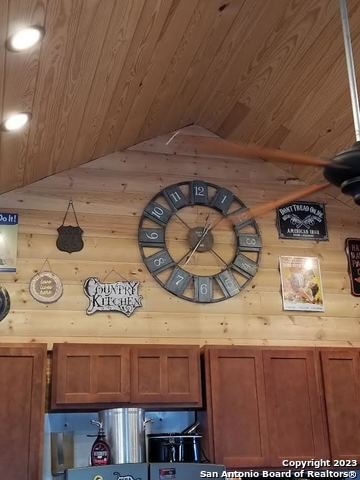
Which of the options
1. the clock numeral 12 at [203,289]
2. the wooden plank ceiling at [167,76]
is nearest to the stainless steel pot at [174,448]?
the clock numeral 12 at [203,289]

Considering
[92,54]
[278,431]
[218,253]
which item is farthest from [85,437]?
[92,54]

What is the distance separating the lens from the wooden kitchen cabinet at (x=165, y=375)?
13.1ft

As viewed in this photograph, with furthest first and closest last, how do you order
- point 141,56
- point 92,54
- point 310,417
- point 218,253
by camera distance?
point 218,253 < point 310,417 < point 141,56 < point 92,54

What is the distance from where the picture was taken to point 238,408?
407cm

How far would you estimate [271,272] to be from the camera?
4.80 m

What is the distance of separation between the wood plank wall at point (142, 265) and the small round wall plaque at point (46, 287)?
0.13ft

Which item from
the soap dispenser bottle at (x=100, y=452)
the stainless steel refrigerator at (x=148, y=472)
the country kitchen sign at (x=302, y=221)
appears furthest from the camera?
the country kitchen sign at (x=302, y=221)

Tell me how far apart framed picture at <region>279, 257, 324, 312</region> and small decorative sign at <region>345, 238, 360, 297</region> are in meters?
0.26

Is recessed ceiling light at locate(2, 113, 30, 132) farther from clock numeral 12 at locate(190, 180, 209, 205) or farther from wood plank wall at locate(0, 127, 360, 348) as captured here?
clock numeral 12 at locate(190, 180, 209, 205)

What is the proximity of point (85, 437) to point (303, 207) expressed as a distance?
7.89ft

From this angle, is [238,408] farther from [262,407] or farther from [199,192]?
[199,192]

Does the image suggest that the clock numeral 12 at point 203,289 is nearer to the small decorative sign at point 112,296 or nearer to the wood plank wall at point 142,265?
the wood plank wall at point 142,265

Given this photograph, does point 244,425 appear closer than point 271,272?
Yes

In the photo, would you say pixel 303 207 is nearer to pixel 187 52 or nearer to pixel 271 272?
pixel 271 272
